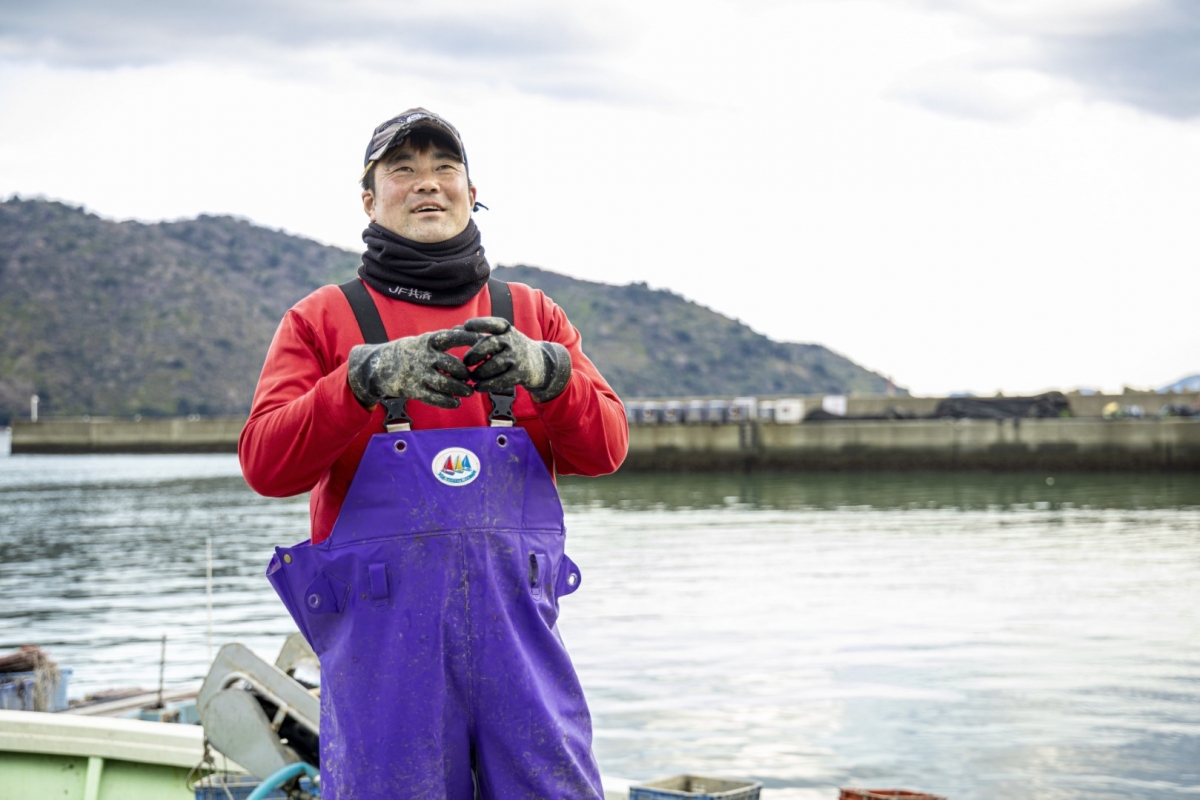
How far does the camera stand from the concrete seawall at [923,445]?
41.4 meters

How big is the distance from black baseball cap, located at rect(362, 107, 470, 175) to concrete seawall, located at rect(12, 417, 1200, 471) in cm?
4208

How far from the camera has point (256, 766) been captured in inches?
144

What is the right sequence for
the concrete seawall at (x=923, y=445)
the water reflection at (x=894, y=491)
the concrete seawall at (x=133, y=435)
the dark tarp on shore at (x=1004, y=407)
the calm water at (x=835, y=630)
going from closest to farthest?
the calm water at (x=835, y=630)
the water reflection at (x=894, y=491)
the concrete seawall at (x=923, y=445)
the dark tarp on shore at (x=1004, y=407)
the concrete seawall at (x=133, y=435)

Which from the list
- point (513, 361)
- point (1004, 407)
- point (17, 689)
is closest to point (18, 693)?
point (17, 689)

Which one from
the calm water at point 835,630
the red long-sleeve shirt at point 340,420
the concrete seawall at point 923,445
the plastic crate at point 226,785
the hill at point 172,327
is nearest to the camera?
the red long-sleeve shirt at point 340,420

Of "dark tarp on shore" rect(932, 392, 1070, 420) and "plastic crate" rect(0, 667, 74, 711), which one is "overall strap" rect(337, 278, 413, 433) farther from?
"dark tarp on shore" rect(932, 392, 1070, 420)

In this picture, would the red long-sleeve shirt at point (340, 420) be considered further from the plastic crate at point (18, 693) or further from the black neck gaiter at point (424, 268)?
the plastic crate at point (18, 693)

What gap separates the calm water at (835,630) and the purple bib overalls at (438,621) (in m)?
5.75

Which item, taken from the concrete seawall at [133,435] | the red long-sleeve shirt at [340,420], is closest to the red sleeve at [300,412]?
the red long-sleeve shirt at [340,420]

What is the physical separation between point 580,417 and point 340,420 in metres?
0.44

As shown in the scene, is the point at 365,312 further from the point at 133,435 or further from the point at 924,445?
the point at 133,435

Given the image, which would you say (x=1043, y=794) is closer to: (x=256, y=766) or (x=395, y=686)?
(x=256, y=766)

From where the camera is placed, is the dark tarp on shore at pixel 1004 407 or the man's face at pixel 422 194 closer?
the man's face at pixel 422 194

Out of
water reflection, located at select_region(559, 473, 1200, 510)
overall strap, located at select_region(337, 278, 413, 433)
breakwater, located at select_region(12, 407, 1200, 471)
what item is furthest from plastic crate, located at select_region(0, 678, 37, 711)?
Result: breakwater, located at select_region(12, 407, 1200, 471)
